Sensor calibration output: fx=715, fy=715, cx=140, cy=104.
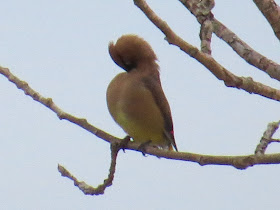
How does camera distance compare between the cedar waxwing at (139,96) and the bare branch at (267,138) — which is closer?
the bare branch at (267,138)

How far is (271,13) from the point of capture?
277 centimetres

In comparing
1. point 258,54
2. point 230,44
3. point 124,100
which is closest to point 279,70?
point 258,54

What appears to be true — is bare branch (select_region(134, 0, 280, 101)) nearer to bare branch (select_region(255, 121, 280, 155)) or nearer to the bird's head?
bare branch (select_region(255, 121, 280, 155))

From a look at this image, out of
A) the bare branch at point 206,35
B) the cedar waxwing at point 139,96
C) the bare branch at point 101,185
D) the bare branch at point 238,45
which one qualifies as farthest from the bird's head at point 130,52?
the bare branch at point 206,35

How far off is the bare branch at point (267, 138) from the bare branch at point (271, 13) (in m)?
0.59

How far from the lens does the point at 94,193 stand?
3.74 metres

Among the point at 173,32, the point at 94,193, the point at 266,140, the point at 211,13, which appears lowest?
the point at 94,193

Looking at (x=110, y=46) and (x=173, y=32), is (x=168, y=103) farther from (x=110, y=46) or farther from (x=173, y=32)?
(x=173, y=32)

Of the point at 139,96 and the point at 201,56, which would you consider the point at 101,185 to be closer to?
the point at 201,56

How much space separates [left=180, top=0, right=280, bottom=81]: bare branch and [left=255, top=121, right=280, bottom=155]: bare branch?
416 mm

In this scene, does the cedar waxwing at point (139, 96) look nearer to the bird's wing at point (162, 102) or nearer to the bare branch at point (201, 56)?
the bird's wing at point (162, 102)

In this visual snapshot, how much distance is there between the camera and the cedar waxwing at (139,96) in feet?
17.1

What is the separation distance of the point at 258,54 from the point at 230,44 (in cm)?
20

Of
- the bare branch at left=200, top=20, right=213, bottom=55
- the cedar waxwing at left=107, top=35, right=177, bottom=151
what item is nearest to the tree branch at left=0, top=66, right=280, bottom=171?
the bare branch at left=200, top=20, right=213, bottom=55
